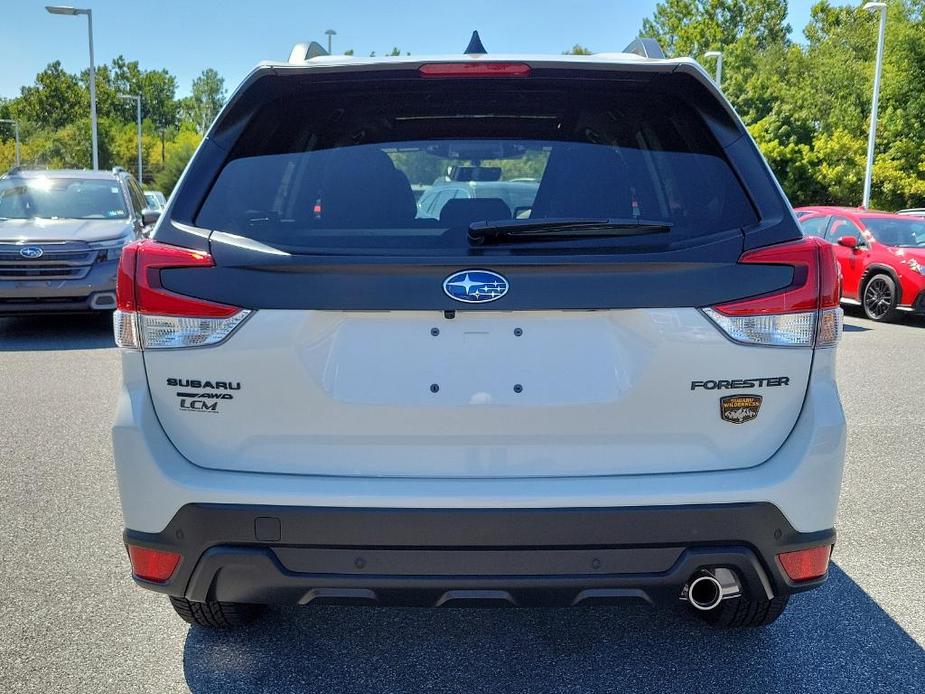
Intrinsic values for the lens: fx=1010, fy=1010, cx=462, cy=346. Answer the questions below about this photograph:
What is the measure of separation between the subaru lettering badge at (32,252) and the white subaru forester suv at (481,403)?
8.36 m

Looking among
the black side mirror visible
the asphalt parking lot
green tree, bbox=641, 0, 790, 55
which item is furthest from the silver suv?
green tree, bbox=641, 0, 790, 55

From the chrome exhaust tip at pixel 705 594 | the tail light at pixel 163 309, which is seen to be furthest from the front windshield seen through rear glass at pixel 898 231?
the tail light at pixel 163 309

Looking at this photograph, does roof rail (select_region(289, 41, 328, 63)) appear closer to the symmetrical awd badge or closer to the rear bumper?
the symmetrical awd badge

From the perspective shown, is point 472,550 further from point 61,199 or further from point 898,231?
point 898,231

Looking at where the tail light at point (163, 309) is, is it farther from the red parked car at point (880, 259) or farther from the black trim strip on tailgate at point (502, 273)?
the red parked car at point (880, 259)

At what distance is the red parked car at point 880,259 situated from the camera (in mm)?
13500

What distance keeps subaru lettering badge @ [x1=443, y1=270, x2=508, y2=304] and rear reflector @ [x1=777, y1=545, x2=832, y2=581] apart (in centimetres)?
100

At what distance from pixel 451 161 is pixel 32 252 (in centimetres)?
841

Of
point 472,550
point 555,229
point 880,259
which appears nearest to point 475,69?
point 555,229

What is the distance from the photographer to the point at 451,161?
3.05 meters

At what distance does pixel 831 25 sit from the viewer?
207 ft

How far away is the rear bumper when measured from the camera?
402 inches

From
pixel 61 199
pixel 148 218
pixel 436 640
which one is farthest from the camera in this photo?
pixel 61 199

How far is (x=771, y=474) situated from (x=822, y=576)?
39 cm
